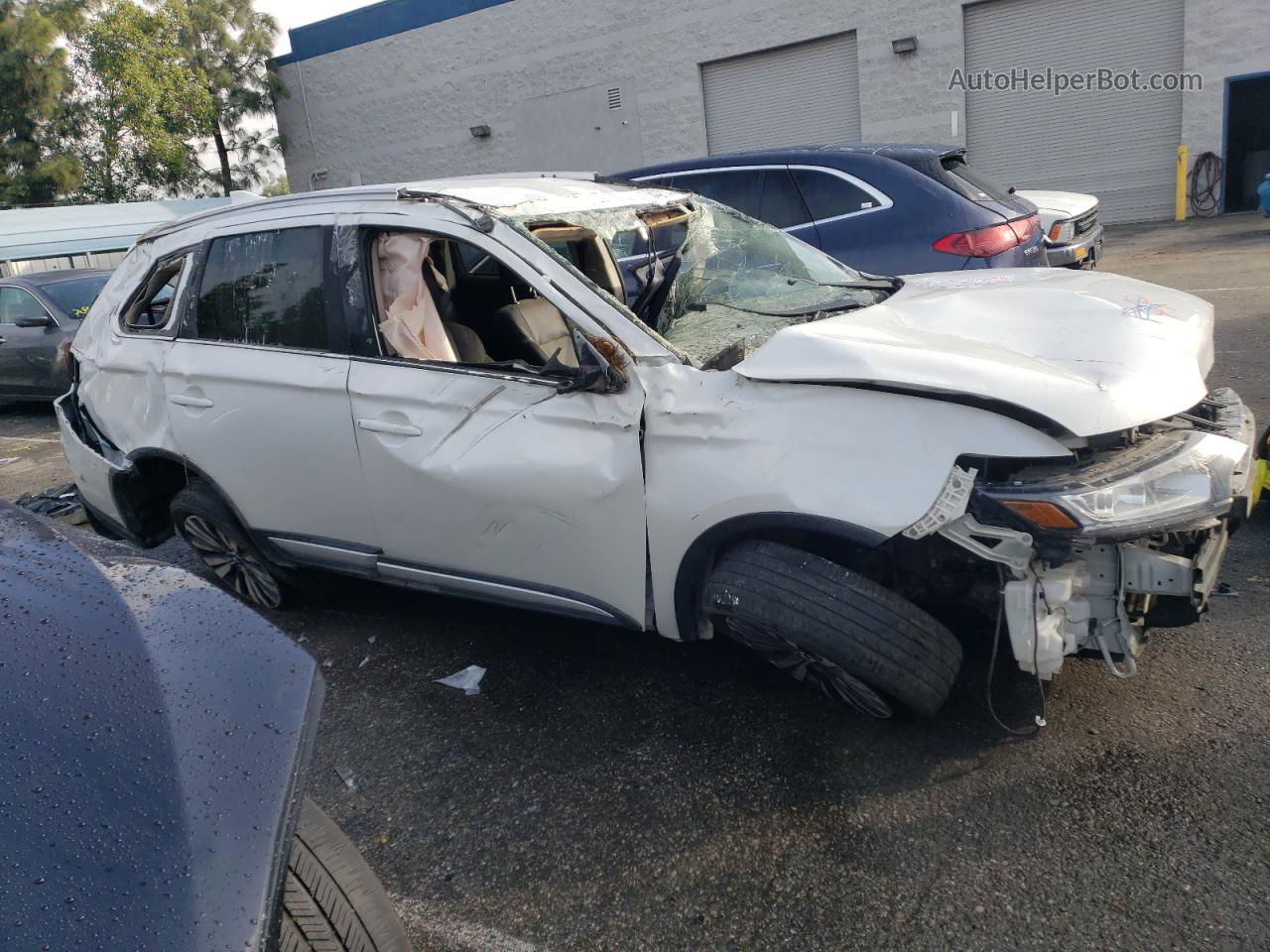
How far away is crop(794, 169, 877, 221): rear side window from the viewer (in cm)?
659

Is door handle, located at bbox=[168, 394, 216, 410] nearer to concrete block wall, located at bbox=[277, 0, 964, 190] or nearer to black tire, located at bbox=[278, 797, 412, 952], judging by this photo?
black tire, located at bbox=[278, 797, 412, 952]

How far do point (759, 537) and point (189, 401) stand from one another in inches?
97.6

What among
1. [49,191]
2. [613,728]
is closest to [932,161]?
[613,728]

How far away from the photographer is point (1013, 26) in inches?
724

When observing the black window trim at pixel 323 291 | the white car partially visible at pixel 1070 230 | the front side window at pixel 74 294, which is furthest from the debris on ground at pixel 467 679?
the front side window at pixel 74 294

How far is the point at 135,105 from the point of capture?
96.9ft

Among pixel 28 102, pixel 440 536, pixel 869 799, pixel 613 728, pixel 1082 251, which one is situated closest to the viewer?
pixel 869 799

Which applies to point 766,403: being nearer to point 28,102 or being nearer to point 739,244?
point 739,244

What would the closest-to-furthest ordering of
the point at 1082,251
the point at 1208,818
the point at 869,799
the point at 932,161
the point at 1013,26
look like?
the point at 1208,818, the point at 869,799, the point at 932,161, the point at 1082,251, the point at 1013,26

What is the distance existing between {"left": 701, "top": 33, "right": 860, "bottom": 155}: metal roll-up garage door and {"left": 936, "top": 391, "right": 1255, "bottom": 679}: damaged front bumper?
19154mm

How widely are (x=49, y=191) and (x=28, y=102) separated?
9.01ft

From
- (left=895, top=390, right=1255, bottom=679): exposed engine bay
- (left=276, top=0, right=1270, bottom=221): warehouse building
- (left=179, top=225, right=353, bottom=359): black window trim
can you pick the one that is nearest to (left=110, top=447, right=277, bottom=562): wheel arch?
(left=179, top=225, right=353, bottom=359): black window trim

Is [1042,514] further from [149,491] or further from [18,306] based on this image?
[18,306]

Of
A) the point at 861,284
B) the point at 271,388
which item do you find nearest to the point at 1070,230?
the point at 861,284
